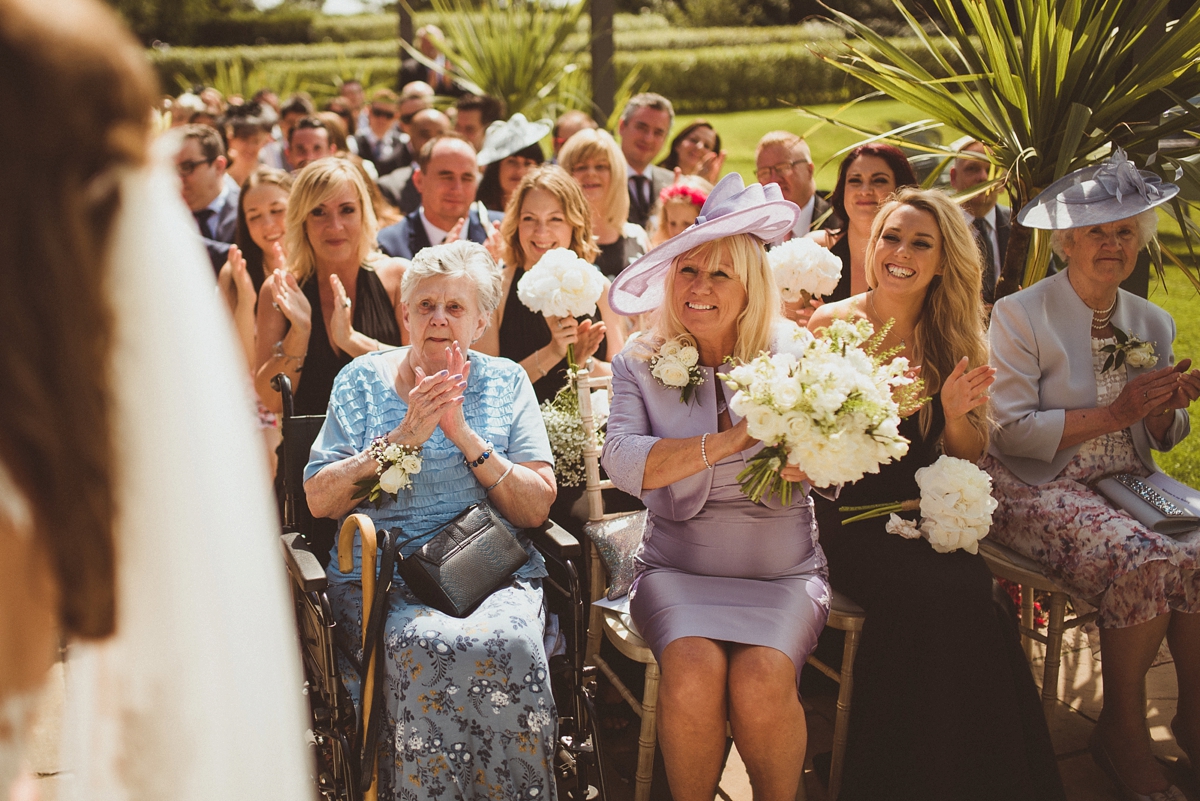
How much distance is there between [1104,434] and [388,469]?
2436mm

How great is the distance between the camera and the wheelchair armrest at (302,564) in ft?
8.70

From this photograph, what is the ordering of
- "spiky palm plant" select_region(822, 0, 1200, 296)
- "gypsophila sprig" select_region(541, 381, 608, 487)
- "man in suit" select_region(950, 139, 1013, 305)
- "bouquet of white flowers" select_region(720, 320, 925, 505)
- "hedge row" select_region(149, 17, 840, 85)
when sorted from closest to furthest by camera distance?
"bouquet of white flowers" select_region(720, 320, 925, 505) → "spiky palm plant" select_region(822, 0, 1200, 296) → "gypsophila sprig" select_region(541, 381, 608, 487) → "man in suit" select_region(950, 139, 1013, 305) → "hedge row" select_region(149, 17, 840, 85)

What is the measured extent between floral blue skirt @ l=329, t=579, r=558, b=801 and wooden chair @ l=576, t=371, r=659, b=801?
0.36 metres

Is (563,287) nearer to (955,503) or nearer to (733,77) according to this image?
(955,503)

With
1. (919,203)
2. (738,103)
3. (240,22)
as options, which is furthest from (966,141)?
(240,22)

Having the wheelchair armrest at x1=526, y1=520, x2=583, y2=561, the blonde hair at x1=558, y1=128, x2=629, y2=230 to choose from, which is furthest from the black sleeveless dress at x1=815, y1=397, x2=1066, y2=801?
the blonde hair at x1=558, y1=128, x2=629, y2=230

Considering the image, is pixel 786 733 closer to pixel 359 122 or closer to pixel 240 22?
pixel 359 122

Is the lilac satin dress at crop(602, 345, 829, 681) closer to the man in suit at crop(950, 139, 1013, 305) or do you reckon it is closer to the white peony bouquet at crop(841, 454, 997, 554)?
the white peony bouquet at crop(841, 454, 997, 554)

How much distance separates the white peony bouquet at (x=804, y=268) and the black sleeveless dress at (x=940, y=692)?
1131 millimetres

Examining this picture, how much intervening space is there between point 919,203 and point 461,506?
192cm

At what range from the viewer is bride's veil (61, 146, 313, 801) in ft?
3.34

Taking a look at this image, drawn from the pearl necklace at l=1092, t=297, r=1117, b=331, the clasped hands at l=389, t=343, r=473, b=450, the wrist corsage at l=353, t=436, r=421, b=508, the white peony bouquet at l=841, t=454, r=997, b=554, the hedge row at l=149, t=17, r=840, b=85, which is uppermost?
the hedge row at l=149, t=17, r=840, b=85

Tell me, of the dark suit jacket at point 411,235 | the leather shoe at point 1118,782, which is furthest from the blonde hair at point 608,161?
the leather shoe at point 1118,782

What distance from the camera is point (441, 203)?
5.25 meters
